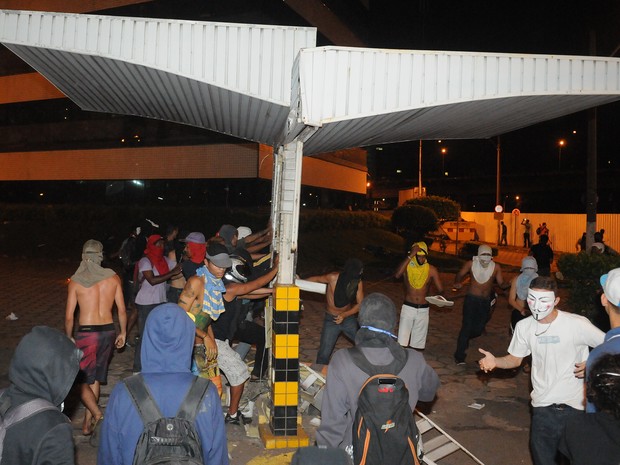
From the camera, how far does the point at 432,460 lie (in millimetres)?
5254

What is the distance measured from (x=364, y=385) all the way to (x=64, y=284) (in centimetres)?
1540

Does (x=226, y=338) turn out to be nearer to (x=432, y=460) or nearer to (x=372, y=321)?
(x=432, y=460)

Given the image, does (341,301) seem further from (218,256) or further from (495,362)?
(495,362)

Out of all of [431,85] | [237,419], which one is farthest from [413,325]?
[431,85]

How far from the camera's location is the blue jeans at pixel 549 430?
411 cm

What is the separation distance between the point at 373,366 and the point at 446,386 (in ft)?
17.4

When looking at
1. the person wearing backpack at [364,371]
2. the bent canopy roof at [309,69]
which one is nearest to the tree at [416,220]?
the bent canopy roof at [309,69]

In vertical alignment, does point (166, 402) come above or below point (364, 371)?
below

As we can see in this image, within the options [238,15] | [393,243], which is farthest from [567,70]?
[393,243]

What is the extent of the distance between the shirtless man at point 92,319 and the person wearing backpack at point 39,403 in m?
3.40

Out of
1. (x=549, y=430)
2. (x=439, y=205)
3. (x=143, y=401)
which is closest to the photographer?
(x=143, y=401)

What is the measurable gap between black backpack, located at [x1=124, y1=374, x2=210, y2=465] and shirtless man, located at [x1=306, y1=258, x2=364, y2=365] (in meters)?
4.36

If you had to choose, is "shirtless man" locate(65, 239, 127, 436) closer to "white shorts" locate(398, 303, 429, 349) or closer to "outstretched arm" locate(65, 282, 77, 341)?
"outstretched arm" locate(65, 282, 77, 341)

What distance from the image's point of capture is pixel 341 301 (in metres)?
7.16
